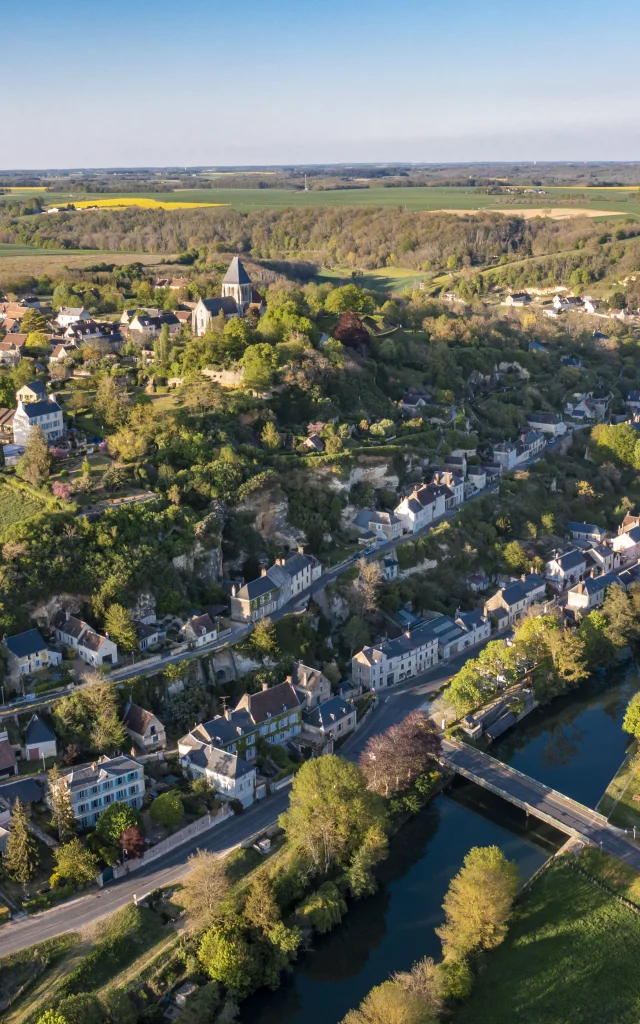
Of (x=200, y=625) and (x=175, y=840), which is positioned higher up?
(x=200, y=625)

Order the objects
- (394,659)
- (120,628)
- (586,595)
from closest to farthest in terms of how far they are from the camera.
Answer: (120,628) → (394,659) → (586,595)

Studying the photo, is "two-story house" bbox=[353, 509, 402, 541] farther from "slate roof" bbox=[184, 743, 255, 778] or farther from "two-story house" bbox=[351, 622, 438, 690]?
"slate roof" bbox=[184, 743, 255, 778]

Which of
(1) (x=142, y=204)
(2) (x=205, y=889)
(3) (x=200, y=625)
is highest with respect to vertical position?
(1) (x=142, y=204)

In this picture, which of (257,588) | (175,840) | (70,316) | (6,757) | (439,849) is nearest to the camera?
(175,840)

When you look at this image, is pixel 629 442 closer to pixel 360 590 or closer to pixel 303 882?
pixel 360 590

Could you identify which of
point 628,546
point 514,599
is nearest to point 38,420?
point 514,599

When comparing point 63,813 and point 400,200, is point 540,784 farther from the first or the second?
point 400,200

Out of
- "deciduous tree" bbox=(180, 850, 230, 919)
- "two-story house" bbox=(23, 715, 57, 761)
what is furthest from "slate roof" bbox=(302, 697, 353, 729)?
"two-story house" bbox=(23, 715, 57, 761)
